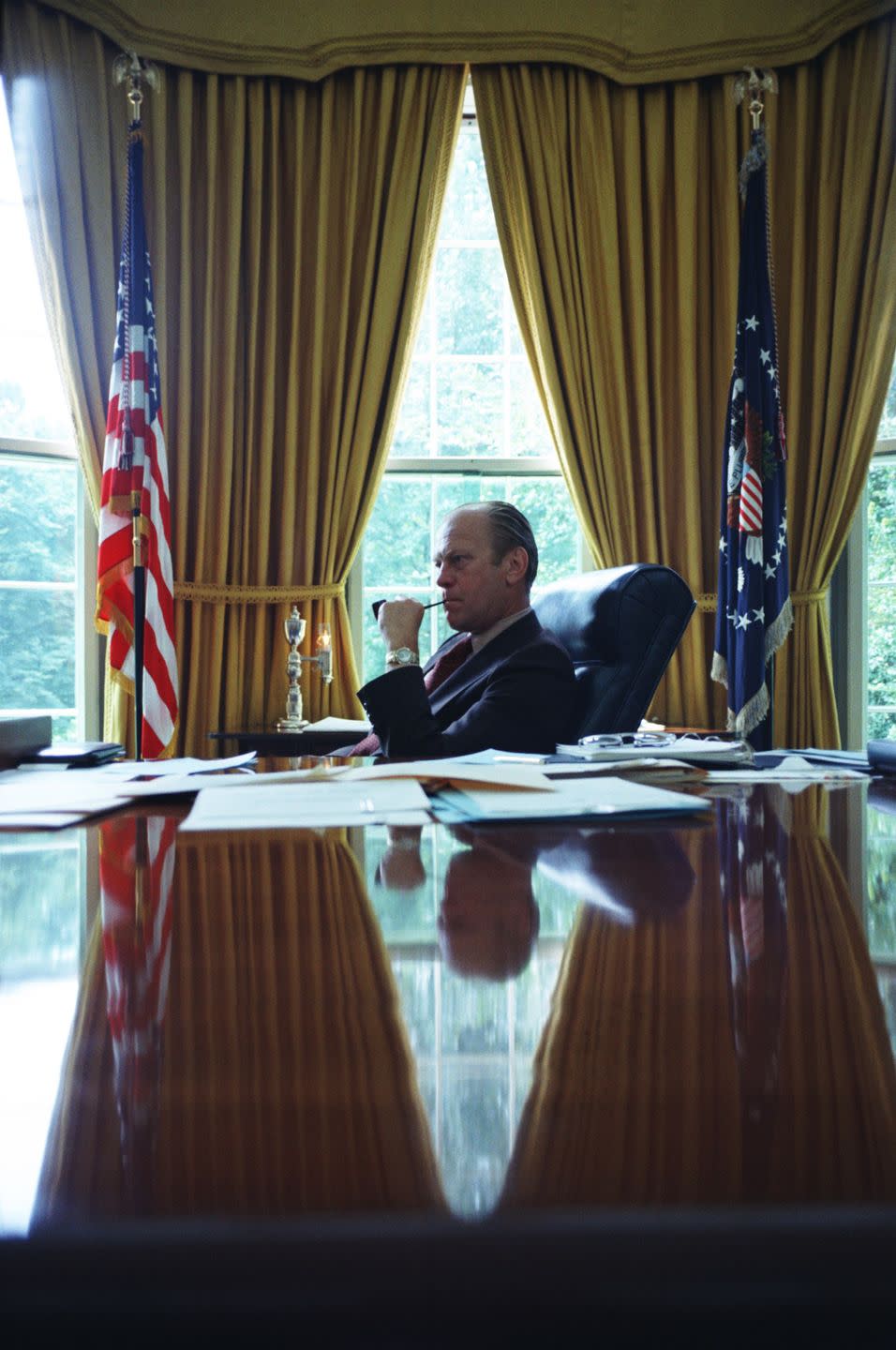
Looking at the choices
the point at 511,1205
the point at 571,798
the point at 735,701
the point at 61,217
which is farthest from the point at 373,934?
the point at 61,217

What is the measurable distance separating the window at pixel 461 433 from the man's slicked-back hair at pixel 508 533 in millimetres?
1448

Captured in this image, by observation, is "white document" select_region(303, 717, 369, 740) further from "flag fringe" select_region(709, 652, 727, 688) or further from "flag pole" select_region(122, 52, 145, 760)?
"flag fringe" select_region(709, 652, 727, 688)

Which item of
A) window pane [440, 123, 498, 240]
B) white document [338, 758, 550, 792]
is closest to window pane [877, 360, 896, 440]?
window pane [440, 123, 498, 240]

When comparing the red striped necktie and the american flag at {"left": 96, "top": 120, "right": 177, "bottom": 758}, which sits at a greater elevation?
the american flag at {"left": 96, "top": 120, "right": 177, "bottom": 758}

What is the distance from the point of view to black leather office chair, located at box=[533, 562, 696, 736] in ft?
7.97

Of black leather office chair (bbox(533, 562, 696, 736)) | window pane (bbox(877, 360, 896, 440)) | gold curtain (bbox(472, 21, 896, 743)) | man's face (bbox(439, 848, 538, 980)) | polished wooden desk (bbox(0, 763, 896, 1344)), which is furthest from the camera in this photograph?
window pane (bbox(877, 360, 896, 440))

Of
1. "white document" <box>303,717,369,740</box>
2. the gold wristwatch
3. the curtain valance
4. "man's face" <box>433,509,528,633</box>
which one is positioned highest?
the curtain valance

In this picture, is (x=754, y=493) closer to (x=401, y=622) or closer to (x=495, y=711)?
(x=401, y=622)

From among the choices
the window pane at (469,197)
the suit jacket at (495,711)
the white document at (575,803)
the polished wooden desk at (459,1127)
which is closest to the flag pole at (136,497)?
the window pane at (469,197)

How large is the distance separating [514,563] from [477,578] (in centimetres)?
10

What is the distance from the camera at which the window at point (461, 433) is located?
4262 mm

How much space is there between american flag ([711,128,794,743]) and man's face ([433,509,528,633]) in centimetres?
117

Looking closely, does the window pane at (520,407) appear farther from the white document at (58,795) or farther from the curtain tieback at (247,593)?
the white document at (58,795)

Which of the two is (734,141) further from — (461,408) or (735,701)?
(735,701)
